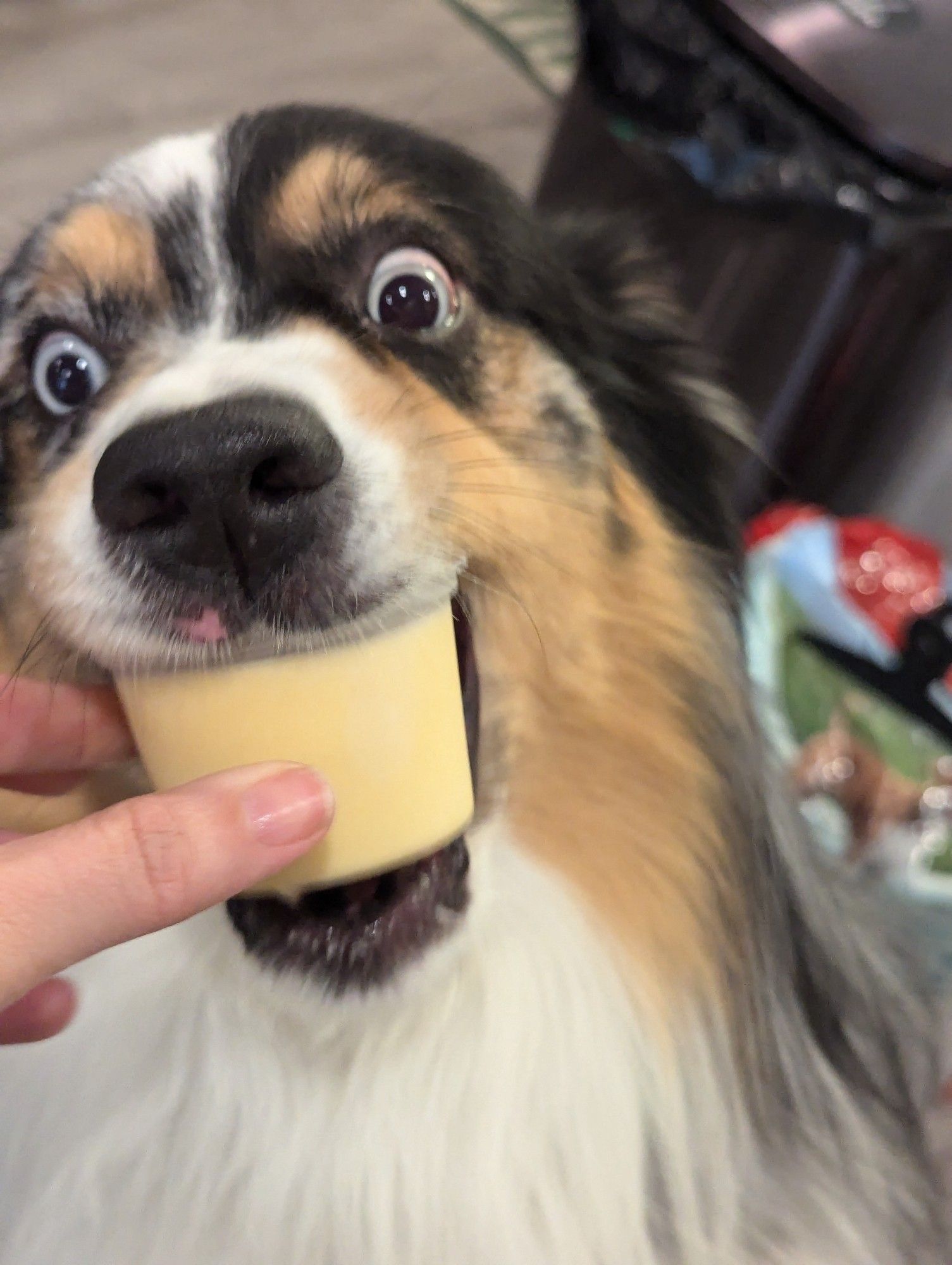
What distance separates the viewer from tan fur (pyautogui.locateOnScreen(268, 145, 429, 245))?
1.04m

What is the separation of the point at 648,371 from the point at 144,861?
2.98 feet

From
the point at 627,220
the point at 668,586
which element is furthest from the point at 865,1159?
the point at 627,220

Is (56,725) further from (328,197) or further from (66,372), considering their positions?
(328,197)

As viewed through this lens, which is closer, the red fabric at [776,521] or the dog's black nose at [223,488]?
the dog's black nose at [223,488]

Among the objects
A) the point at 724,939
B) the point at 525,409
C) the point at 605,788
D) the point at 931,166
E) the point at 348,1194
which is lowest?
the point at 348,1194

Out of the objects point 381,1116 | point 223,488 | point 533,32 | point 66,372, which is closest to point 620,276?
point 66,372

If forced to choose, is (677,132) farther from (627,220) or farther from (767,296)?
(627,220)

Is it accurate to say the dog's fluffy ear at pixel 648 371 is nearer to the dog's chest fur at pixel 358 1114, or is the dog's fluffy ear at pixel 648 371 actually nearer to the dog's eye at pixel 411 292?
the dog's eye at pixel 411 292

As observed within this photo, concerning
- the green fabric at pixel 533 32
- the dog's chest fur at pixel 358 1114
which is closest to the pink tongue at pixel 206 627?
the dog's chest fur at pixel 358 1114

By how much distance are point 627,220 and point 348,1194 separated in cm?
124

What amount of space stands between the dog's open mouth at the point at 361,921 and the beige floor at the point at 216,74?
2.32 metres

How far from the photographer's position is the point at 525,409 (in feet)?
3.74

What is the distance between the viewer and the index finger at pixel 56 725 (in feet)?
3.41

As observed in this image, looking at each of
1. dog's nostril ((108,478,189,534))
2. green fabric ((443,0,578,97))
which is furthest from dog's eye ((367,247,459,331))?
green fabric ((443,0,578,97))
